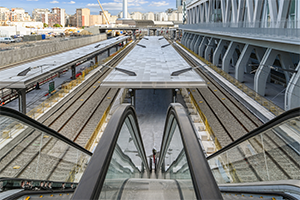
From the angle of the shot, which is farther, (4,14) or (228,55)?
(4,14)

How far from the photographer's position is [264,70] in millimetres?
22672

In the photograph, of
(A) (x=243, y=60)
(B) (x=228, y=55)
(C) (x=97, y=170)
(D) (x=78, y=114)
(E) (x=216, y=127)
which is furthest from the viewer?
(B) (x=228, y=55)

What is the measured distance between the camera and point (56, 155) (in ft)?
20.2

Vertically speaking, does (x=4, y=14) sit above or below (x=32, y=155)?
above

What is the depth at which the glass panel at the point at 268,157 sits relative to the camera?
4.88 metres

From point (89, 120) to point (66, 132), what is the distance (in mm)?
2732

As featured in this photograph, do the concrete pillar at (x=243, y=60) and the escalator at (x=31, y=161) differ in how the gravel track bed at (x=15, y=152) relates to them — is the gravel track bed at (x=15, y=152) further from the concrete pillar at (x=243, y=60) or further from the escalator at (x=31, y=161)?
the concrete pillar at (x=243, y=60)

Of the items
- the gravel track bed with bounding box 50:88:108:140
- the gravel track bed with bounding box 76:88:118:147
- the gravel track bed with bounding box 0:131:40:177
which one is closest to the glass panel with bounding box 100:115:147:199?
the gravel track bed with bounding box 0:131:40:177

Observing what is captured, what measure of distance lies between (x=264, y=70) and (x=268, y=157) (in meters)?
18.9

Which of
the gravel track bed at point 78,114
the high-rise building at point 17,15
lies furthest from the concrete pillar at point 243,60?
the high-rise building at point 17,15

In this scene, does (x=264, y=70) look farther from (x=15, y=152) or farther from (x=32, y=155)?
(x=15, y=152)

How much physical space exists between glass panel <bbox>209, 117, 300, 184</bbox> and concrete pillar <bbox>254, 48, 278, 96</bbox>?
17106 millimetres

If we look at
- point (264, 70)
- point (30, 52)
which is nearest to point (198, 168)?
point (264, 70)

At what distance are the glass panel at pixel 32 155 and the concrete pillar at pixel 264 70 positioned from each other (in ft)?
64.4
